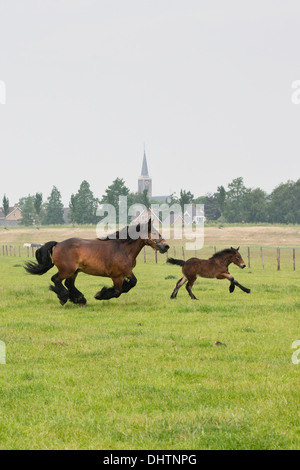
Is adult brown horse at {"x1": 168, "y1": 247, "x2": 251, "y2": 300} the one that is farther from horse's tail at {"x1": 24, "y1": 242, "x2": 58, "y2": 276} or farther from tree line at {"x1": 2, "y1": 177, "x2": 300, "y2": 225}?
tree line at {"x1": 2, "y1": 177, "x2": 300, "y2": 225}

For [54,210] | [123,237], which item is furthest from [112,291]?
[54,210]

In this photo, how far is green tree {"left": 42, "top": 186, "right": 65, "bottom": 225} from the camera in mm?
148500

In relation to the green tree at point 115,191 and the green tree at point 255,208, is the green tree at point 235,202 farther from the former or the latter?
the green tree at point 115,191

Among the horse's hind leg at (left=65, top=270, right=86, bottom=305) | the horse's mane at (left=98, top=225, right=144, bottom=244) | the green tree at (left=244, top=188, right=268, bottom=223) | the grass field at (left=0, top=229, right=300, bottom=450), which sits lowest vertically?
the grass field at (left=0, top=229, right=300, bottom=450)

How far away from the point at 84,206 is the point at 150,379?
126 meters

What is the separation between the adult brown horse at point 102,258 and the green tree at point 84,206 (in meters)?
111

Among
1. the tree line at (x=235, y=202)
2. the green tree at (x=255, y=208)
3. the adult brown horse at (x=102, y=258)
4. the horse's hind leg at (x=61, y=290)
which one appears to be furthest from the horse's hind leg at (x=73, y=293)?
the green tree at (x=255, y=208)

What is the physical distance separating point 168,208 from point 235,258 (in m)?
119

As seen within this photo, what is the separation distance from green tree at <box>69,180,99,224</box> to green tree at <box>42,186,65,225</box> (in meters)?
13.6

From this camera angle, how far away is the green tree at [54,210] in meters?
148

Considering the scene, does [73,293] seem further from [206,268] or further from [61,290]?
[206,268]

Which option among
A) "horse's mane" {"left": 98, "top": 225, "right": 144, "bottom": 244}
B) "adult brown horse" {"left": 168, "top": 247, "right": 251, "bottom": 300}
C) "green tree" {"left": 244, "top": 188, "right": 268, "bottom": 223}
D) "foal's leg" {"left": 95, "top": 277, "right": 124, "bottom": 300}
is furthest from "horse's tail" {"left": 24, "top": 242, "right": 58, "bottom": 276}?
"green tree" {"left": 244, "top": 188, "right": 268, "bottom": 223}

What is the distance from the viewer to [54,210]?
150 meters

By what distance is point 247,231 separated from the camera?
9612 centimetres
